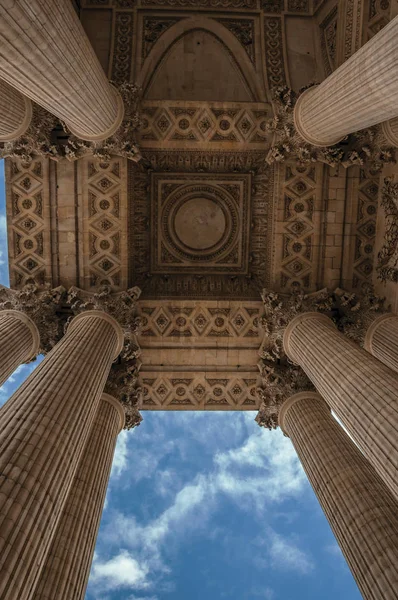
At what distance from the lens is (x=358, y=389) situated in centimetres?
1041

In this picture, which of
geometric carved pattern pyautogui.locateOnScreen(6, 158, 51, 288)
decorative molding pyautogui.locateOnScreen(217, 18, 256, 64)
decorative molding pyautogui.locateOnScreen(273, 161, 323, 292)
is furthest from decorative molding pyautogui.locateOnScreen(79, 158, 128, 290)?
decorative molding pyautogui.locateOnScreen(217, 18, 256, 64)

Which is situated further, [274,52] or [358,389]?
[274,52]

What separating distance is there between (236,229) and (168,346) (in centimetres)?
534

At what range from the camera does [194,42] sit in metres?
17.3

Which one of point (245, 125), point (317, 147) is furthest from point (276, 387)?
point (245, 125)

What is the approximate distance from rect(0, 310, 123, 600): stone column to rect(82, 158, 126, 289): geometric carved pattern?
519 cm

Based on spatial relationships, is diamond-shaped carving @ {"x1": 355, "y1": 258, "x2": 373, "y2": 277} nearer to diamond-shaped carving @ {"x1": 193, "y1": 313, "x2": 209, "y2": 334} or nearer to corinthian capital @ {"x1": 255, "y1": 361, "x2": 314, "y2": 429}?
corinthian capital @ {"x1": 255, "y1": 361, "x2": 314, "y2": 429}

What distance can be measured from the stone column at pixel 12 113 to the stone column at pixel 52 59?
187cm

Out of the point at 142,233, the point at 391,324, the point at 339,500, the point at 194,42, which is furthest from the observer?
the point at 142,233

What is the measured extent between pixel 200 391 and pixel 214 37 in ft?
43.6

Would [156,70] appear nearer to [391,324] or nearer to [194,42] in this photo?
[194,42]

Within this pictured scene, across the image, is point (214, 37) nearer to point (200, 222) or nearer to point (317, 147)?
A: point (317, 147)

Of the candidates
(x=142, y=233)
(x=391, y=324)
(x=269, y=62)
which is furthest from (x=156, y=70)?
(x=391, y=324)

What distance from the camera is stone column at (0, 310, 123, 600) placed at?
6391 mm
